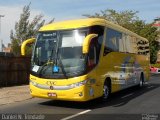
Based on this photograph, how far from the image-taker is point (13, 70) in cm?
2220

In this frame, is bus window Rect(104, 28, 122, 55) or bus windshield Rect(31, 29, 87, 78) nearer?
bus windshield Rect(31, 29, 87, 78)

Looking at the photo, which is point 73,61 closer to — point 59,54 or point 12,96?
point 59,54

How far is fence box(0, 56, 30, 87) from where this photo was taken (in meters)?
21.2

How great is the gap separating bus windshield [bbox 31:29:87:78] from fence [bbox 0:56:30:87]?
7.79 metres

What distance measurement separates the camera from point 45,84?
13266 mm

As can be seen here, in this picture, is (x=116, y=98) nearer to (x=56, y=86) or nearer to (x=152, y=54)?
(x=56, y=86)

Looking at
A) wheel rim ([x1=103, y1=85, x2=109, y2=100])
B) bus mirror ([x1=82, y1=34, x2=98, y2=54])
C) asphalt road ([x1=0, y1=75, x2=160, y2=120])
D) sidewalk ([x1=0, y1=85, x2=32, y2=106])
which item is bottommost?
asphalt road ([x1=0, y1=75, x2=160, y2=120])

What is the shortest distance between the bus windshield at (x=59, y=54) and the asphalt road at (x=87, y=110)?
1300 mm

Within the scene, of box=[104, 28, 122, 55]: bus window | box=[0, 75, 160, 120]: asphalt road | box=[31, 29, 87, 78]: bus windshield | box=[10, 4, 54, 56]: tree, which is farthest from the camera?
box=[10, 4, 54, 56]: tree

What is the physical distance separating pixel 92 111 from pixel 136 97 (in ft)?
16.0

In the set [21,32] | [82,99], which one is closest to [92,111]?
[82,99]

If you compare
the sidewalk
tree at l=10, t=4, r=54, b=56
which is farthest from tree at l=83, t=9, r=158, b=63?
the sidewalk

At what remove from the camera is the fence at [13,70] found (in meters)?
21.2

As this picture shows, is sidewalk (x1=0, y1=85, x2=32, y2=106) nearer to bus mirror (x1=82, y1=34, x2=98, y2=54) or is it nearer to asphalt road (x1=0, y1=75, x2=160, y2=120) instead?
asphalt road (x1=0, y1=75, x2=160, y2=120)
